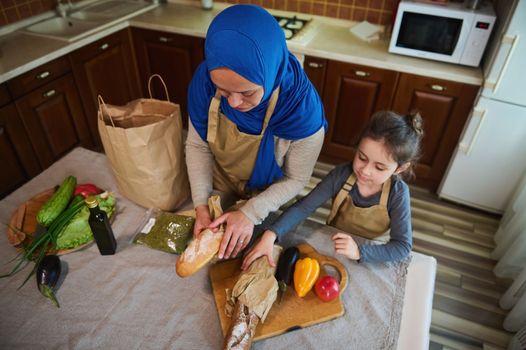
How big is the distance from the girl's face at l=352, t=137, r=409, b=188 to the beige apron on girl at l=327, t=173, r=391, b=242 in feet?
0.19

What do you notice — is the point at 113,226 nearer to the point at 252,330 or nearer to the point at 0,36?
the point at 252,330

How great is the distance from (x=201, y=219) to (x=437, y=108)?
164 cm

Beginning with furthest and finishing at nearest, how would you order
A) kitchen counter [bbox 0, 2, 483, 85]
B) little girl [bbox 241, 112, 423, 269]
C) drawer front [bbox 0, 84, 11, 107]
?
kitchen counter [bbox 0, 2, 483, 85] → drawer front [bbox 0, 84, 11, 107] → little girl [bbox 241, 112, 423, 269]

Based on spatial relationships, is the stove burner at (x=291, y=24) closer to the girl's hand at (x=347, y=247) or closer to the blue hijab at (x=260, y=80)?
the blue hijab at (x=260, y=80)

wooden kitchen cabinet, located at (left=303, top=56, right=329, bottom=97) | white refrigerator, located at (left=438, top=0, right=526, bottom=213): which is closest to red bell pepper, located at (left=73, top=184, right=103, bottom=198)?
wooden kitchen cabinet, located at (left=303, top=56, right=329, bottom=97)

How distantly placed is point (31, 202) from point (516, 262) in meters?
1.99

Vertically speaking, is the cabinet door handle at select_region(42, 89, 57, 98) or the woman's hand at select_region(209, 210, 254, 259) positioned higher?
the woman's hand at select_region(209, 210, 254, 259)

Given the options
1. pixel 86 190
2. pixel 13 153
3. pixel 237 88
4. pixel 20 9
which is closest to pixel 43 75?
pixel 13 153

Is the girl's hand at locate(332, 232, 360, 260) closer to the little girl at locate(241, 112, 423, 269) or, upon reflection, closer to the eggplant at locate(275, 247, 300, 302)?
the little girl at locate(241, 112, 423, 269)

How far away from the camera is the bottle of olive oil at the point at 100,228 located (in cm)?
80

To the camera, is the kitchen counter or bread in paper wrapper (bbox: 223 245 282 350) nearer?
bread in paper wrapper (bbox: 223 245 282 350)

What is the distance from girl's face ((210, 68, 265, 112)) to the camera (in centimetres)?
76

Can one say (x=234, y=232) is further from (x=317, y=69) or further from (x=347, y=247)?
(x=317, y=69)

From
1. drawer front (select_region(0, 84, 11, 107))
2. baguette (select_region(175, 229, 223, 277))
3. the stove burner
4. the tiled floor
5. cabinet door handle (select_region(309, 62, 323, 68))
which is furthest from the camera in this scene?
the stove burner
